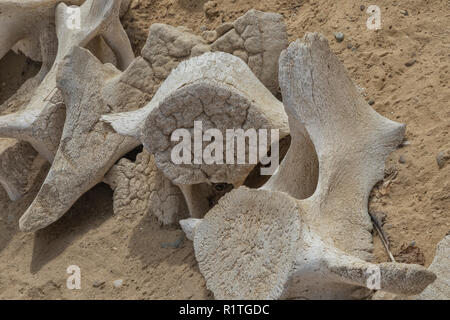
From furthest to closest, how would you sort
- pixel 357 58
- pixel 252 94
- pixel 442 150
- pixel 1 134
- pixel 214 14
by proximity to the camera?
pixel 214 14 → pixel 1 134 → pixel 357 58 → pixel 252 94 → pixel 442 150

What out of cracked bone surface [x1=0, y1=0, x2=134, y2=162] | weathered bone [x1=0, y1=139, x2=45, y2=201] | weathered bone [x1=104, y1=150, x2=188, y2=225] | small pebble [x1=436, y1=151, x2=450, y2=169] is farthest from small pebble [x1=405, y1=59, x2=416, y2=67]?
weathered bone [x1=0, y1=139, x2=45, y2=201]

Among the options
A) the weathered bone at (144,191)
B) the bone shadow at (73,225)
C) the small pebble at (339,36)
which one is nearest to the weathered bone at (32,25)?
the bone shadow at (73,225)

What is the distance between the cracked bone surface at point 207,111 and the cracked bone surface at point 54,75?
0.63 metres

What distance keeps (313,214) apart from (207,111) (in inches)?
24.4

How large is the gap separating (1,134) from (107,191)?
1.78 ft

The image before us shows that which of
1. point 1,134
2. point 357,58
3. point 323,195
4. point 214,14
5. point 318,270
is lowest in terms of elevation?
point 318,270

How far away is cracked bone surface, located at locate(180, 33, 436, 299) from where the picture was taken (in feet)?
7.78

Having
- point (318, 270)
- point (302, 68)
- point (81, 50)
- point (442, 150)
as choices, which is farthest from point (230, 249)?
point (81, 50)

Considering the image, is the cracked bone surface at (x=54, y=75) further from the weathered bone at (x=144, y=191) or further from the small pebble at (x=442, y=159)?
the small pebble at (x=442, y=159)

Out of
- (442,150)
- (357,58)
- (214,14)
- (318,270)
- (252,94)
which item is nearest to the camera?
(318,270)

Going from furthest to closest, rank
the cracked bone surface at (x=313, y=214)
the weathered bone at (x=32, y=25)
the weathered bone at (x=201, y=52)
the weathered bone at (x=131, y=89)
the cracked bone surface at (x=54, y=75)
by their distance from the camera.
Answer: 1. the weathered bone at (x=32, y=25)
2. the cracked bone surface at (x=54, y=75)
3. the weathered bone at (x=131, y=89)
4. the weathered bone at (x=201, y=52)
5. the cracked bone surface at (x=313, y=214)

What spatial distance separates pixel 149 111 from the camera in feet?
10.0

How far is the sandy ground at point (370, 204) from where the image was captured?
8.84ft

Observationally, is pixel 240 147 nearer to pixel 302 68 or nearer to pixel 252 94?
pixel 252 94
